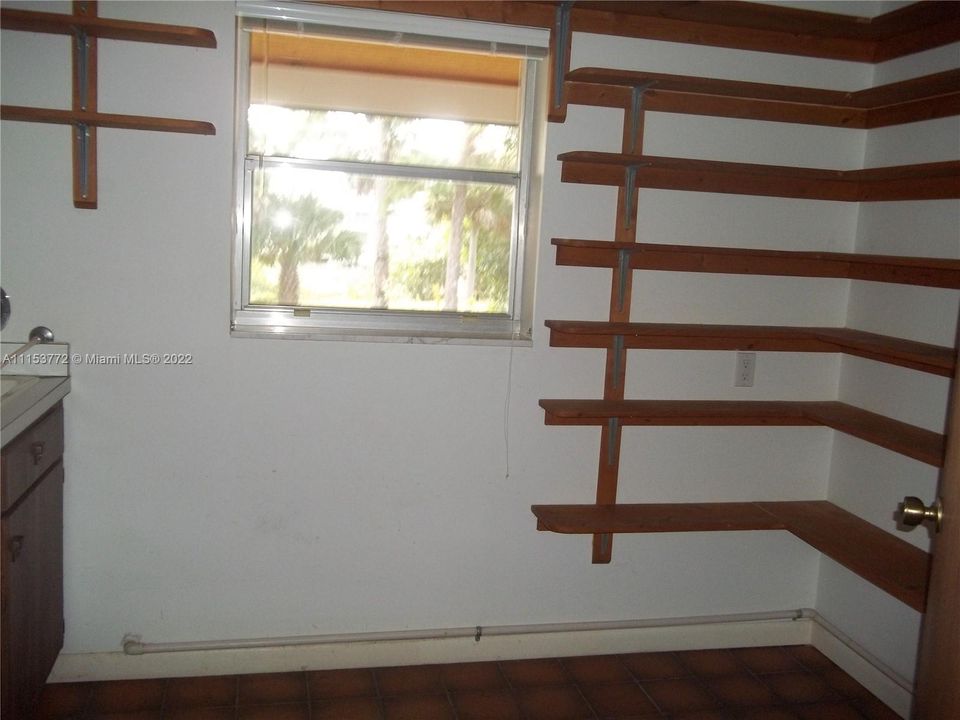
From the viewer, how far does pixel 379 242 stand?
2639 millimetres

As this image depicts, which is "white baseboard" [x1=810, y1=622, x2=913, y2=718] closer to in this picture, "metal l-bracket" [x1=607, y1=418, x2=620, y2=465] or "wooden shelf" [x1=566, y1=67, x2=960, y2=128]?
"metal l-bracket" [x1=607, y1=418, x2=620, y2=465]

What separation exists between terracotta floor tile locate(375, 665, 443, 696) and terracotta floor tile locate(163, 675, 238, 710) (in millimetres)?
449

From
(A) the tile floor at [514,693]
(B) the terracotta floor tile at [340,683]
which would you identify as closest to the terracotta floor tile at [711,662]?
(A) the tile floor at [514,693]

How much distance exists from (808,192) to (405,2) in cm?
145

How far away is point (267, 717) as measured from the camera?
2387 millimetres

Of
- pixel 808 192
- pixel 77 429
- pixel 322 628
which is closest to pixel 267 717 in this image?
pixel 322 628

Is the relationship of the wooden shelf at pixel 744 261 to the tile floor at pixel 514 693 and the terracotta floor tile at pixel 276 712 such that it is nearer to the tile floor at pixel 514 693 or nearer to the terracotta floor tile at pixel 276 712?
the tile floor at pixel 514 693

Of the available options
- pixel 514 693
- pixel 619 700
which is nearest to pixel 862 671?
pixel 619 700

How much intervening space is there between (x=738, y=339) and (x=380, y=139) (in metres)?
1.28

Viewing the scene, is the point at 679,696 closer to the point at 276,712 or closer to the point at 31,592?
the point at 276,712

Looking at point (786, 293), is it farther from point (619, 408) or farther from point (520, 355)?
point (520, 355)

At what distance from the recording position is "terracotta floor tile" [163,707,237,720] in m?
2.36

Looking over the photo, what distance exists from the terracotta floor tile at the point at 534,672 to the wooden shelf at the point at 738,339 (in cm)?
107

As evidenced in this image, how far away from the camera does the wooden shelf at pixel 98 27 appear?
2.09m
